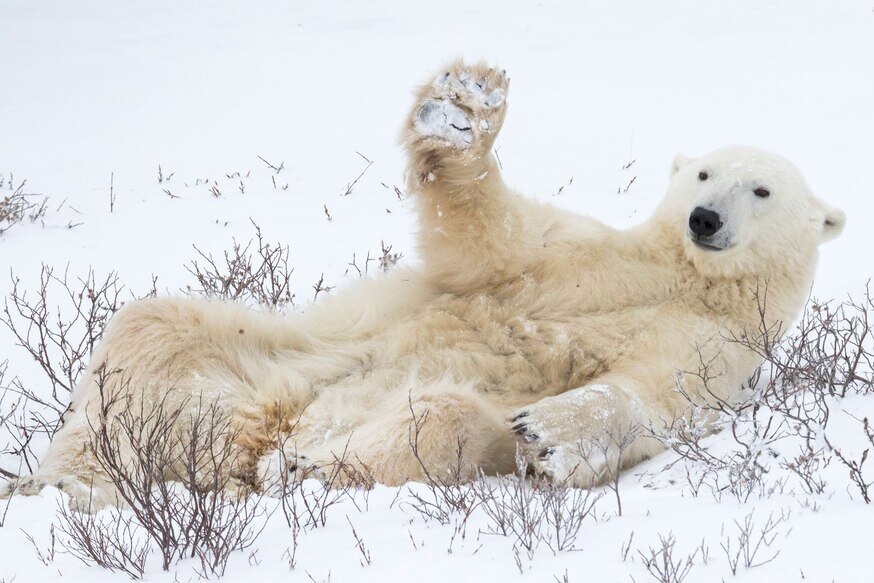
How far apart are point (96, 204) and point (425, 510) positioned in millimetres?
5539

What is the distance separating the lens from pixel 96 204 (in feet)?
24.2

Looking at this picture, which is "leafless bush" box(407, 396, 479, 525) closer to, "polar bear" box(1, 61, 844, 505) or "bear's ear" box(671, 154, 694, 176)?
"polar bear" box(1, 61, 844, 505)

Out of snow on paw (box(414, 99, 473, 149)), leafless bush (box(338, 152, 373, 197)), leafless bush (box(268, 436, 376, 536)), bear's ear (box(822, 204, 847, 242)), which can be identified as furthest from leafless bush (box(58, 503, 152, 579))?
leafless bush (box(338, 152, 373, 197))

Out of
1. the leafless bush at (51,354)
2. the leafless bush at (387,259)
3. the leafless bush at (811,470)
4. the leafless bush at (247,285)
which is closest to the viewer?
the leafless bush at (811,470)

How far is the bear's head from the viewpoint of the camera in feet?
13.2

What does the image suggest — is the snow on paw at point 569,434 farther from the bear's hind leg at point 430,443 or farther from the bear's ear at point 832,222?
the bear's ear at point 832,222

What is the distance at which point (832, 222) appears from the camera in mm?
4375

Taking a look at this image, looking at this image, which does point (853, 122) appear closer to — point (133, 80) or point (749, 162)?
point (749, 162)

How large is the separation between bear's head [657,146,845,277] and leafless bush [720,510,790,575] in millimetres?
1797

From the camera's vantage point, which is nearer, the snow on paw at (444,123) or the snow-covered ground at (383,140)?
the snow-covered ground at (383,140)

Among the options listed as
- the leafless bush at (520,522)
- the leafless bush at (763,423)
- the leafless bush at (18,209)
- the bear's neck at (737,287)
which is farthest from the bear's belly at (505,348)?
the leafless bush at (18,209)

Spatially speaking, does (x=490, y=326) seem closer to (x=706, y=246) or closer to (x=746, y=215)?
(x=706, y=246)

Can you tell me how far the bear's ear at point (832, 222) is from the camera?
4324mm

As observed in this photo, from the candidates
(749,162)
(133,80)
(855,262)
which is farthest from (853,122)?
(133,80)
